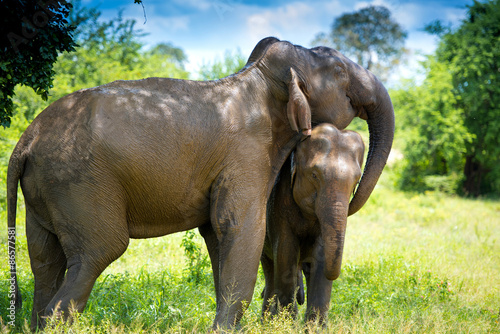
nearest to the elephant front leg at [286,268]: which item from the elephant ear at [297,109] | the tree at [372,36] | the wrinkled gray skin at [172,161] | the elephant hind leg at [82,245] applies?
the wrinkled gray skin at [172,161]

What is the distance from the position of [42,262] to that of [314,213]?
240 centimetres

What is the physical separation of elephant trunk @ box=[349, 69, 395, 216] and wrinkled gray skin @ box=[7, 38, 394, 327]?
31mm

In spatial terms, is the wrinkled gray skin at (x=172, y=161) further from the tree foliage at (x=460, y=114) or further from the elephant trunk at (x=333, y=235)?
the tree foliage at (x=460, y=114)

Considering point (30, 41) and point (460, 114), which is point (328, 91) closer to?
point (30, 41)

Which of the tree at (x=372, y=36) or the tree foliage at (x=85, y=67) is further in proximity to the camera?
the tree at (x=372, y=36)

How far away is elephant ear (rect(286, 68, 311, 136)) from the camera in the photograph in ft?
14.0

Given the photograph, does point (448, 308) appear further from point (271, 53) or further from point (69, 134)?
point (69, 134)

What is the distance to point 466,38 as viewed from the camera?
19.8m

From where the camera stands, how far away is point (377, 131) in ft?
16.4

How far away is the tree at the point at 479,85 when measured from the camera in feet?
62.7

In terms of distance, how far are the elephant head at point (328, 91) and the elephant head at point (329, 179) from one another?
233 millimetres

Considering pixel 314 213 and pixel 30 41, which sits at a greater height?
pixel 30 41

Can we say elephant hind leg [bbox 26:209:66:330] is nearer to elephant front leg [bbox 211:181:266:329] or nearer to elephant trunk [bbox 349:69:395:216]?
elephant front leg [bbox 211:181:266:329]

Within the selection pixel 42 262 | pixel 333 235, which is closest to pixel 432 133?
pixel 333 235
